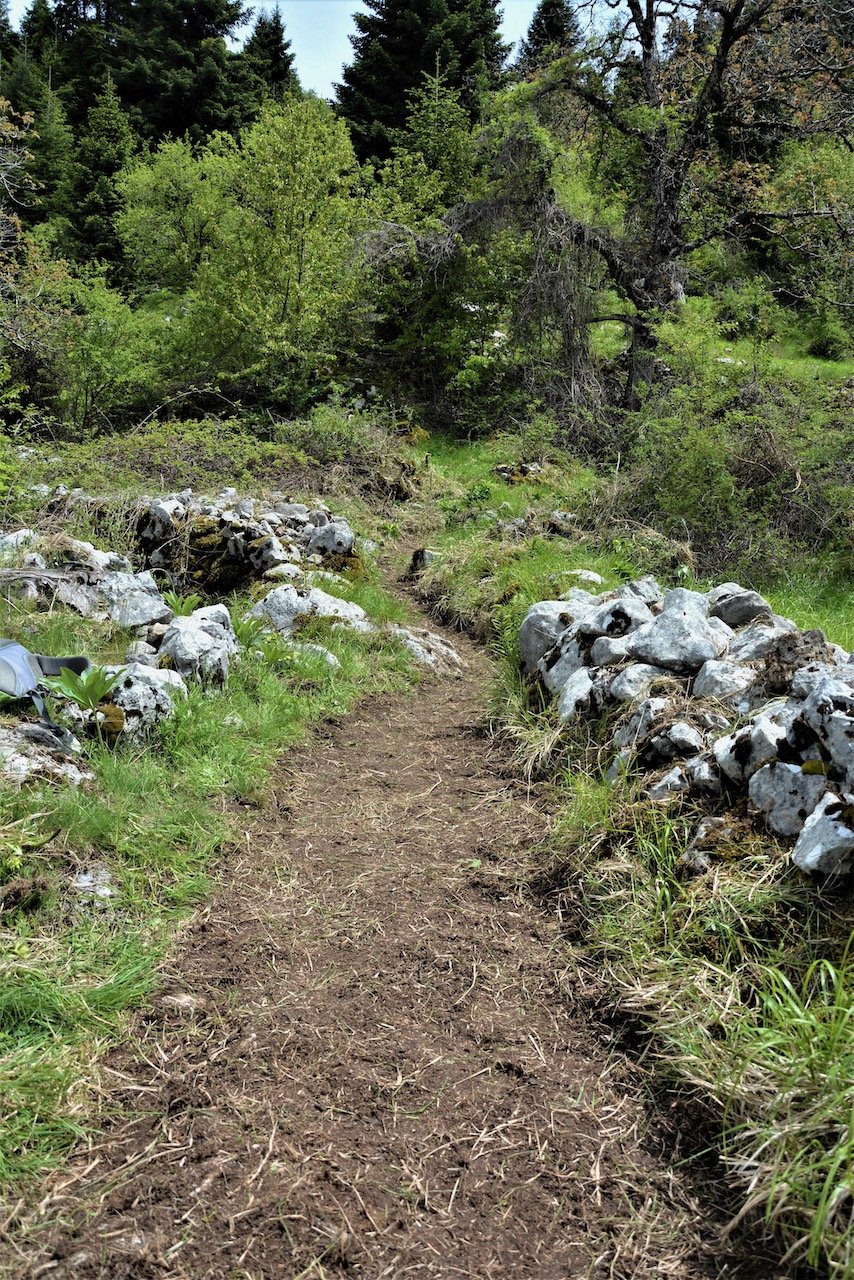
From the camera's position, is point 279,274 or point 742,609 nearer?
point 742,609

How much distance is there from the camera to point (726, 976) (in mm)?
2406

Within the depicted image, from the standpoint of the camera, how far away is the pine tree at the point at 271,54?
2720 cm

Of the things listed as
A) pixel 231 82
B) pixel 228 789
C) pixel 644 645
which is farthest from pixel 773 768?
pixel 231 82

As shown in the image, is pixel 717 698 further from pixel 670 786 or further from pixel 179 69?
pixel 179 69

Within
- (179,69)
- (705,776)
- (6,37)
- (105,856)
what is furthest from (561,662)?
(6,37)

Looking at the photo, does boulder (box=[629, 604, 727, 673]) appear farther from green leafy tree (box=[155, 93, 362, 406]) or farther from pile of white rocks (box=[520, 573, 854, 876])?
green leafy tree (box=[155, 93, 362, 406])

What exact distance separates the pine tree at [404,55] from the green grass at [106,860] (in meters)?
22.7

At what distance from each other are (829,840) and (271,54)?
34.4m

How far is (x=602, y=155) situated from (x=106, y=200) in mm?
16404

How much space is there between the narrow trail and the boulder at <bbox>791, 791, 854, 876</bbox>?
0.88 metres

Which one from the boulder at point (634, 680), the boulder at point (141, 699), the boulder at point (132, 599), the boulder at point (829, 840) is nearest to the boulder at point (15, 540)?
the boulder at point (132, 599)

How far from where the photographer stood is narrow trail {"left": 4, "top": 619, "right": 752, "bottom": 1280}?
5.87ft

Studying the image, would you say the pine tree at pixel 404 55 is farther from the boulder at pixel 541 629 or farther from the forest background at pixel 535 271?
the boulder at pixel 541 629

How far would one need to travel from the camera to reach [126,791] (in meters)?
3.34
